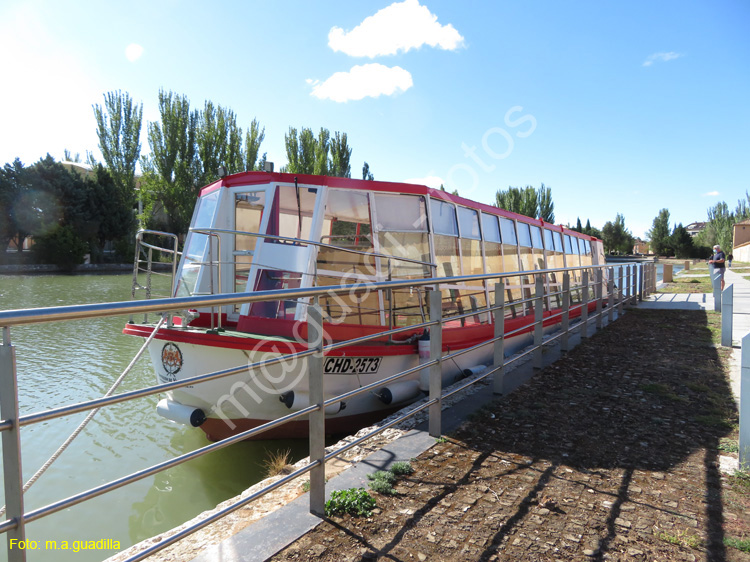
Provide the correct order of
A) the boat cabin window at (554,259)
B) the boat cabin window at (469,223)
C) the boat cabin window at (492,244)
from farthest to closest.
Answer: the boat cabin window at (554,259), the boat cabin window at (492,244), the boat cabin window at (469,223)

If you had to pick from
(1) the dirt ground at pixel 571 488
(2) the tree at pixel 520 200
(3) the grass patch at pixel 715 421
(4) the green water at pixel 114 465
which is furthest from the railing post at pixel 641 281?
(2) the tree at pixel 520 200

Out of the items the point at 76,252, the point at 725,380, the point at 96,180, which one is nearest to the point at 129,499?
the point at 725,380

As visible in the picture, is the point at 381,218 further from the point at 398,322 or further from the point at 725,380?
the point at 725,380

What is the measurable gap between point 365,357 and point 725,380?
13.0 feet

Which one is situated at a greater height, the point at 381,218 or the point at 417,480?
the point at 381,218

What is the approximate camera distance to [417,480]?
3.03m

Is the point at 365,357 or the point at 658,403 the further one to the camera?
the point at 365,357

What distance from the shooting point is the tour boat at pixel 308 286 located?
528 cm

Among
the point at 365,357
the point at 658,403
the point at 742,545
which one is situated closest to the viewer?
the point at 742,545

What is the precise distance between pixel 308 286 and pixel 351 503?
3508mm

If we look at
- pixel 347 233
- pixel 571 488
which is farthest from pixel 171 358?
pixel 571 488

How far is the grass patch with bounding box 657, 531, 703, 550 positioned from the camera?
232 centimetres

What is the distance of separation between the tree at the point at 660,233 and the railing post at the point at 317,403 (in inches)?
3495

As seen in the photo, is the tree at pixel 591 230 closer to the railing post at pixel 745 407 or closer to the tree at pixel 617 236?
the tree at pixel 617 236
